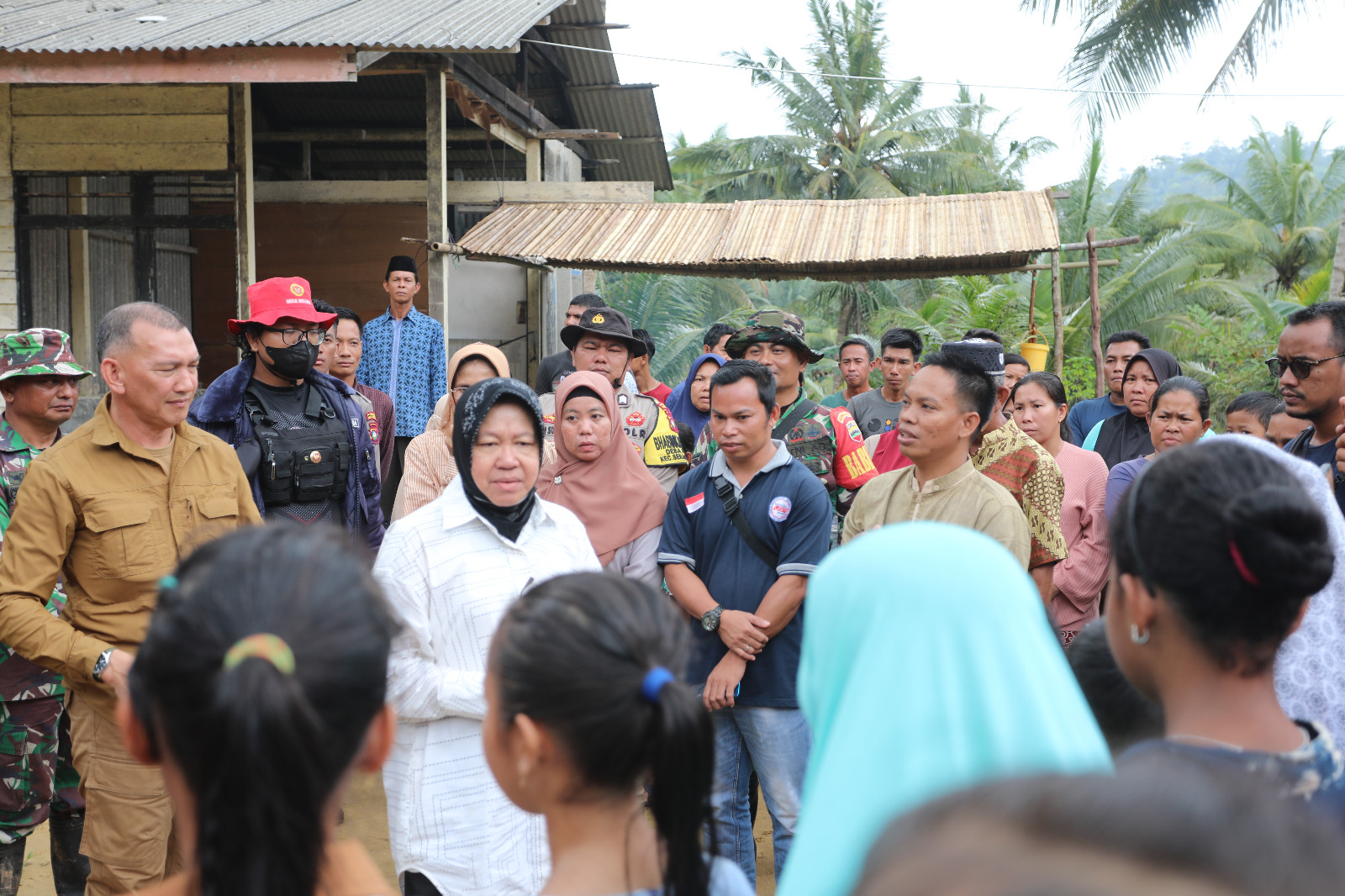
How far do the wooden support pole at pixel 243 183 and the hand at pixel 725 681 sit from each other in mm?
5758

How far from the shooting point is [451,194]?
9242 millimetres

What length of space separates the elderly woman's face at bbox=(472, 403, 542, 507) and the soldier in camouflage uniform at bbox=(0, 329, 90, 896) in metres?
1.96

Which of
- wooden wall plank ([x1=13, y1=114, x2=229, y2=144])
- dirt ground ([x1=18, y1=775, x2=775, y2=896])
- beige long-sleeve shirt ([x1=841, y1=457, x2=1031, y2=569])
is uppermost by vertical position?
wooden wall plank ([x1=13, y1=114, x2=229, y2=144])

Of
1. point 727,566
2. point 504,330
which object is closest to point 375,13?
point 504,330

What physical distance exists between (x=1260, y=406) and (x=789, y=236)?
13.1 feet

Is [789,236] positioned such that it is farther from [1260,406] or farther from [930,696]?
[930,696]

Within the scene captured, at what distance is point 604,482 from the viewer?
396 centimetres

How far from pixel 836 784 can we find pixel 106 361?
2.73 m

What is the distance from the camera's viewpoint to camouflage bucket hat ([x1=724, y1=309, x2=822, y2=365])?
4.87 m

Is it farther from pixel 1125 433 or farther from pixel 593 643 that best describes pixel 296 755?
pixel 1125 433

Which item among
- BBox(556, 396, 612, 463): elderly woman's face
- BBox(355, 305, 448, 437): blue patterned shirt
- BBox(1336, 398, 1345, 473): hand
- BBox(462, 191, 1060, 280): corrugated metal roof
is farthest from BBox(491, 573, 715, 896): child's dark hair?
BBox(462, 191, 1060, 280): corrugated metal roof

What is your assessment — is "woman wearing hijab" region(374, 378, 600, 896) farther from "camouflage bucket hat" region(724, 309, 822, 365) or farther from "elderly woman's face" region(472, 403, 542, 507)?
"camouflage bucket hat" region(724, 309, 822, 365)

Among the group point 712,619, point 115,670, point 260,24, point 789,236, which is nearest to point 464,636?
point 115,670

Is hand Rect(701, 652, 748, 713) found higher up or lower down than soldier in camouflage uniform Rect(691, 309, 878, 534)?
lower down
